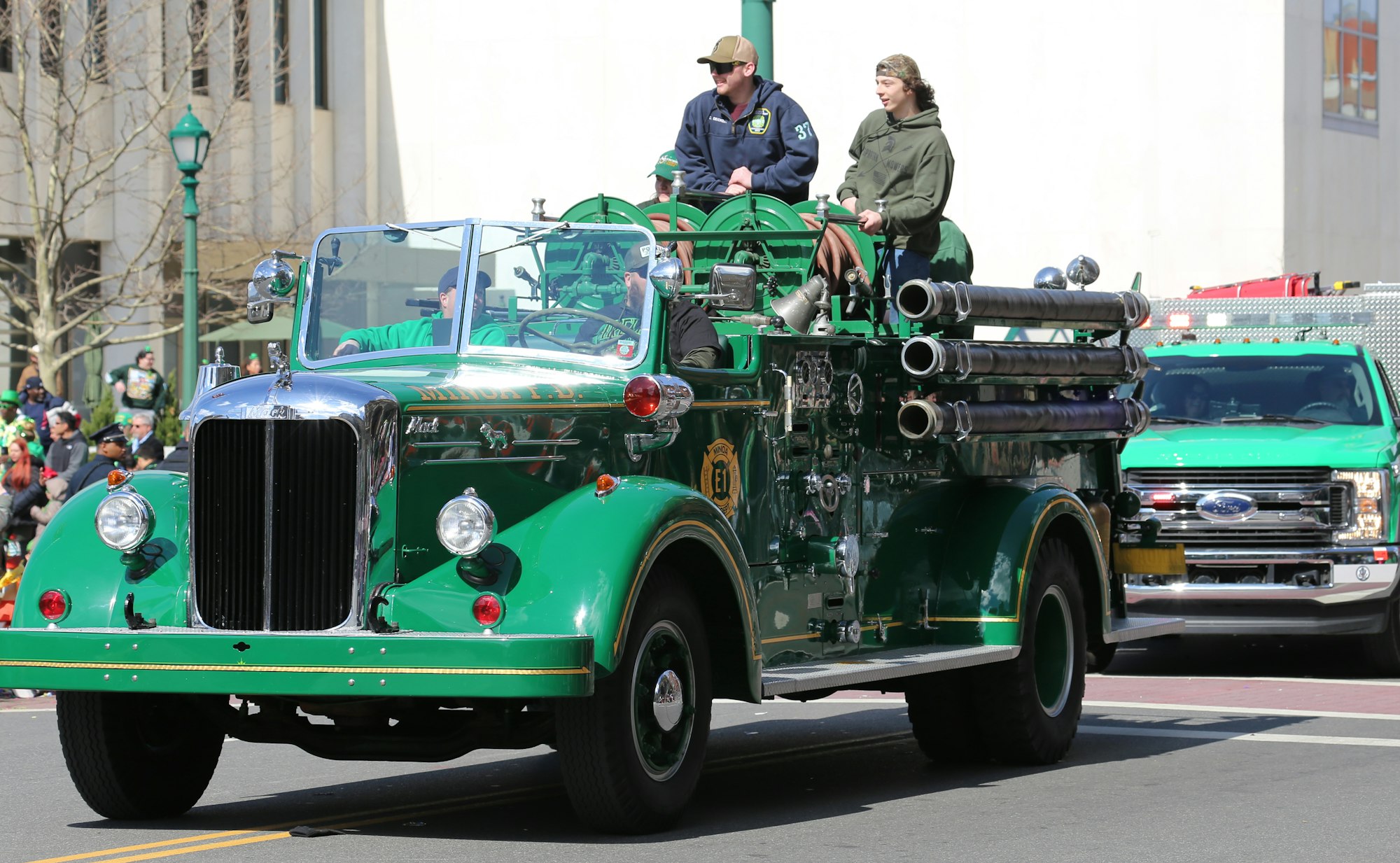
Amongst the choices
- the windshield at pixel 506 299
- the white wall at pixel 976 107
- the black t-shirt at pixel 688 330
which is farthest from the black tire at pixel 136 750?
the white wall at pixel 976 107

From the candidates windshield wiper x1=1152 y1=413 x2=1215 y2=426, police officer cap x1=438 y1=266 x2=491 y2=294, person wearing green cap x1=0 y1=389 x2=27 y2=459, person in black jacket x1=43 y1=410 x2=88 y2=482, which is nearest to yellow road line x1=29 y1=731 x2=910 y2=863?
police officer cap x1=438 y1=266 x2=491 y2=294

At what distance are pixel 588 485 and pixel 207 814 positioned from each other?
2160mm

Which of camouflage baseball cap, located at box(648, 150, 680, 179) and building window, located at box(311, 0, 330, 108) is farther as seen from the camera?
building window, located at box(311, 0, 330, 108)

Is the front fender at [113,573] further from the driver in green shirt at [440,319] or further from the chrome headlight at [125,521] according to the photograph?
the driver in green shirt at [440,319]

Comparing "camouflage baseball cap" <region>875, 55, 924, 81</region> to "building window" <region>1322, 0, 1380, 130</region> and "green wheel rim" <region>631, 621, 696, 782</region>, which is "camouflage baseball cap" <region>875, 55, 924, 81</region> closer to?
"green wheel rim" <region>631, 621, 696, 782</region>

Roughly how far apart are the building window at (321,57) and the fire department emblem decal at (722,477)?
94.5 ft

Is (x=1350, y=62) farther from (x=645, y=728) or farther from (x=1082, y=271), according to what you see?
(x=645, y=728)

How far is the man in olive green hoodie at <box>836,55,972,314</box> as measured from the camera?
409 inches

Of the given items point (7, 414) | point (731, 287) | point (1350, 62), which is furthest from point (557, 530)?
point (1350, 62)

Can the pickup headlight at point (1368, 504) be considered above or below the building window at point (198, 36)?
below

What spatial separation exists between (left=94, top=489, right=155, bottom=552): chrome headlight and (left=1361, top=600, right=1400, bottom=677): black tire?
370 inches

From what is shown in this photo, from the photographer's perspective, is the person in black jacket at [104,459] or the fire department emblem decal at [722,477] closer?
the fire department emblem decal at [722,477]

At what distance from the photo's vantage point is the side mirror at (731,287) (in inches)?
324

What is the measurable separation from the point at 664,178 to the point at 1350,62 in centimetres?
2937
